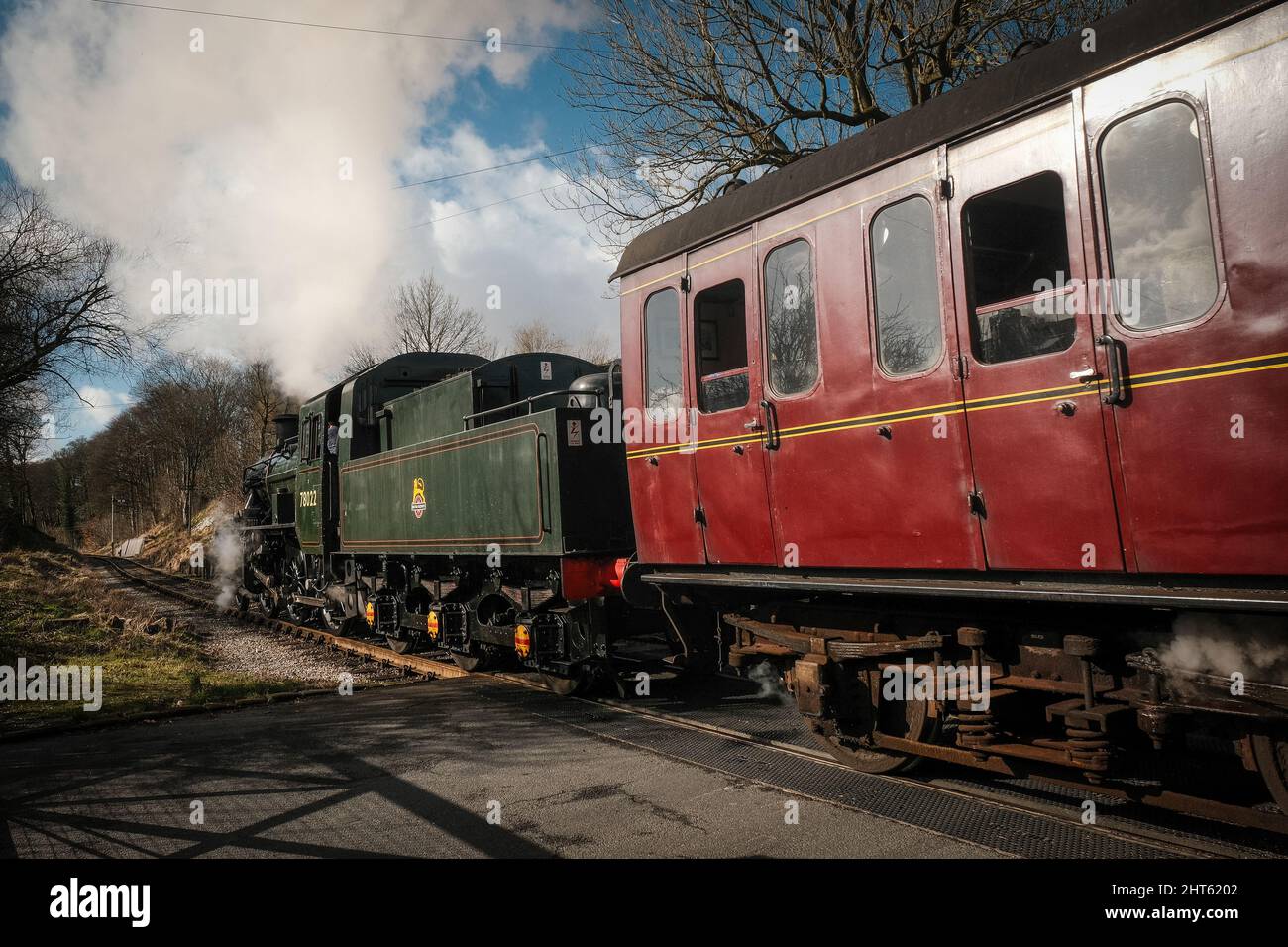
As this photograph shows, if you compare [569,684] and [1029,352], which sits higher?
[1029,352]

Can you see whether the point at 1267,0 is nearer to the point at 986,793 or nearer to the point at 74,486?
the point at 986,793

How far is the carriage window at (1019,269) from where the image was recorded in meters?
3.80

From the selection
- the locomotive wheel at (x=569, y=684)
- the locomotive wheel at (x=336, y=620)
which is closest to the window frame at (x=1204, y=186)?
the locomotive wheel at (x=569, y=684)

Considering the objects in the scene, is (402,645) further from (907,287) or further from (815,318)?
(907,287)

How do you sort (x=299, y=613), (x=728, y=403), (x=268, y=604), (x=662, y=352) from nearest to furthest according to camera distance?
1. (x=728, y=403)
2. (x=662, y=352)
3. (x=299, y=613)
4. (x=268, y=604)

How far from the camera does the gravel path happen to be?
10.4 m

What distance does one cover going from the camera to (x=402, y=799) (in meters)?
5.06

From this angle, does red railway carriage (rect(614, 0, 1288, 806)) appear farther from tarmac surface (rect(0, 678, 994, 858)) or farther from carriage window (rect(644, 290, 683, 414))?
tarmac surface (rect(0, 678, 994, 858))

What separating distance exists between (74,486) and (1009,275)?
229ft

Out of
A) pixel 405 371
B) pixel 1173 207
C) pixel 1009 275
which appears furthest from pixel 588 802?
pixel 405 371

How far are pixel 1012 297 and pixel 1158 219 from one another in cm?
73

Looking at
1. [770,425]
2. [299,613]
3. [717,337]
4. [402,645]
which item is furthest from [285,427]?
[770,425]

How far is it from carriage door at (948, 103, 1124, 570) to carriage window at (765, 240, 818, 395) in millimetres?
967

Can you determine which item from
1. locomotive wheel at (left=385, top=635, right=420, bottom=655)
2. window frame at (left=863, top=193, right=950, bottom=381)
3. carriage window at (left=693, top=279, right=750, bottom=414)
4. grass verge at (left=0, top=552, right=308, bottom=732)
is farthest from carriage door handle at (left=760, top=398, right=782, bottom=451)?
locomotive wheel at (left=385, top=635, right=420, bottom=655)
